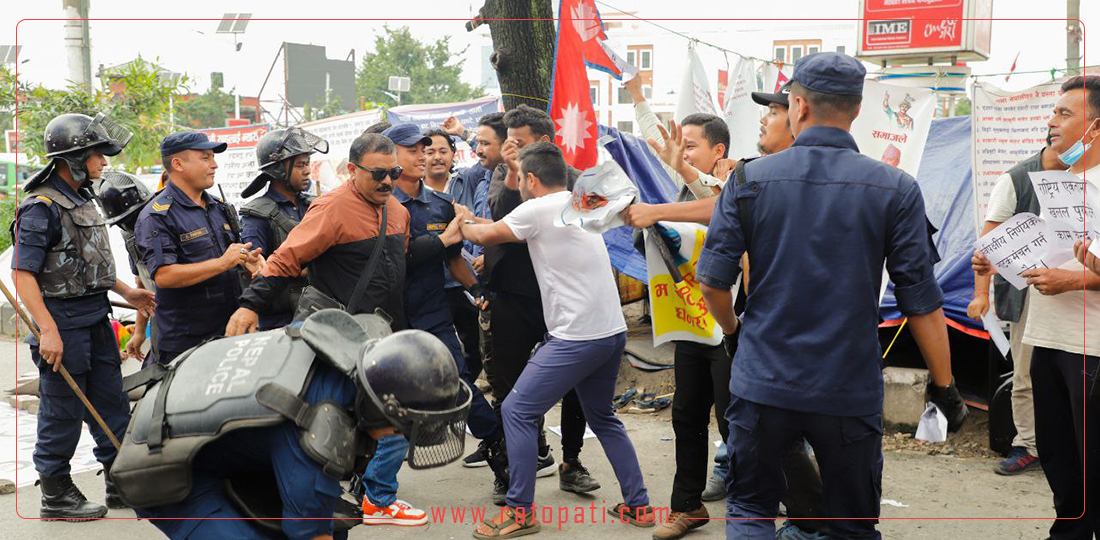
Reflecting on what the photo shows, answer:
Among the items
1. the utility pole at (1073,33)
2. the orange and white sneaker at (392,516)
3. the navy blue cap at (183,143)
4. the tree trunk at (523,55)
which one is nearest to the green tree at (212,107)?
the utility pole at (1073,33)

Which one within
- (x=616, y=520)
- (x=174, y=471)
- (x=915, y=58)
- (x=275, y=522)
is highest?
(x=915, y=58)

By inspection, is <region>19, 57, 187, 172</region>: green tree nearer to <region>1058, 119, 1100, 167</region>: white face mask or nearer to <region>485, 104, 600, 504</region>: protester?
<region>485, 104, 600, 504</region>: protester

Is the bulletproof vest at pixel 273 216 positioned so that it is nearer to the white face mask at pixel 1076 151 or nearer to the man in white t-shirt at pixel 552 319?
the man in white t-shirt at pixel 552 319

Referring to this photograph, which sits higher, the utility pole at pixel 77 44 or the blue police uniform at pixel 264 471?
the utility pole at pixel 77 44

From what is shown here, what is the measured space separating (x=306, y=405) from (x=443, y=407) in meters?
0.36

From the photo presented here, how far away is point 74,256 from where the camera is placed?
477 cm

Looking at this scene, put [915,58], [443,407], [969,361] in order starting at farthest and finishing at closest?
[915,58] → [969,361] → [443,407]

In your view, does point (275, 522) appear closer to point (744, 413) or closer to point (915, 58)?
point (744, 413)

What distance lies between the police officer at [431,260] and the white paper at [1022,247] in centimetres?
246

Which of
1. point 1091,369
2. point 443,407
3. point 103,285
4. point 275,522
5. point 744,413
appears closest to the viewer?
point 443,407

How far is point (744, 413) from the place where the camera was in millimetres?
3016

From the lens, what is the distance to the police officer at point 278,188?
16.0ft

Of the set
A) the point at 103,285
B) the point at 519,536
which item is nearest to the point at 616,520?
the point at 519,536

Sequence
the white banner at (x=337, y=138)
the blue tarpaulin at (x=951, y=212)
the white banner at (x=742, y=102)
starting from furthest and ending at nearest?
the white banner at (x=337, y=138) → the white banner at (x=742, y=102) → the blue tarpaulin at (x=951, y=212)
